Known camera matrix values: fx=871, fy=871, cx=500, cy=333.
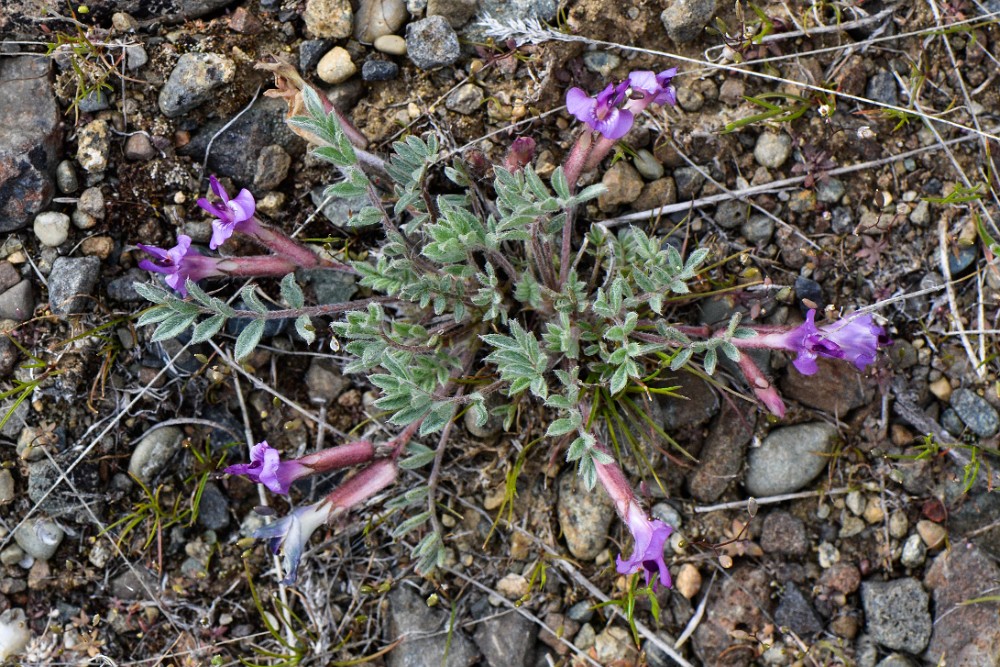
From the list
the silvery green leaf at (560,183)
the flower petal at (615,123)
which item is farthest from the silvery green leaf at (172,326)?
the flower petal at (615,123)

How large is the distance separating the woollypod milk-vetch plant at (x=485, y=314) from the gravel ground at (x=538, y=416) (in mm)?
275

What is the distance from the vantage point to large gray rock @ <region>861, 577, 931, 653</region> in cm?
390

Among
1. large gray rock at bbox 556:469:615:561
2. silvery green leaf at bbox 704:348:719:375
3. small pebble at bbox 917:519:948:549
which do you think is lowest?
small pebble at bbox 917:519:948:549

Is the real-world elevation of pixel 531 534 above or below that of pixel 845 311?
below

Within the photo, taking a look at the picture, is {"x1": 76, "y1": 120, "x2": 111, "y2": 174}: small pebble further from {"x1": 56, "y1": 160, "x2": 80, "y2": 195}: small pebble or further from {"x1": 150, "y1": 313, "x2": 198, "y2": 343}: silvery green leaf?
{"x1": 150, "y1": 313, "x2": 198, "y2": 343}: silvery green leaf

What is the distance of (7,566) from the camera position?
4.04m

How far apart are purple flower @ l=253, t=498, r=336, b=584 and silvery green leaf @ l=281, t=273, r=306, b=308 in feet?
2.65

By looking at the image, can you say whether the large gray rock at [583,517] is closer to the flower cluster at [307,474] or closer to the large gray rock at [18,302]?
the flower cluster at [307,474]

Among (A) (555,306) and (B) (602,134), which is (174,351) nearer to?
(A) (555,306)

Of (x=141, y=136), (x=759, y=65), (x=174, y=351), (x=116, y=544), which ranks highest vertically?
(x=141, y=136)

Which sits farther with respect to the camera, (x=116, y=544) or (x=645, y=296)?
(x=116, y=544)

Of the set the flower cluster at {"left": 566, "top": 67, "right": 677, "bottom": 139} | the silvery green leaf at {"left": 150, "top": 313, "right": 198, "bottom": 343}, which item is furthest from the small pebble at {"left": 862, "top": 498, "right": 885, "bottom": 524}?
the silvery green leaf at {"left": 150, "top": 313, "right": 198, "bottom": 343}

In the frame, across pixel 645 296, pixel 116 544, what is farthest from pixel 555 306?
pixel 116 544

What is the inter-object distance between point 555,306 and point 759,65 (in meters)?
1.58
